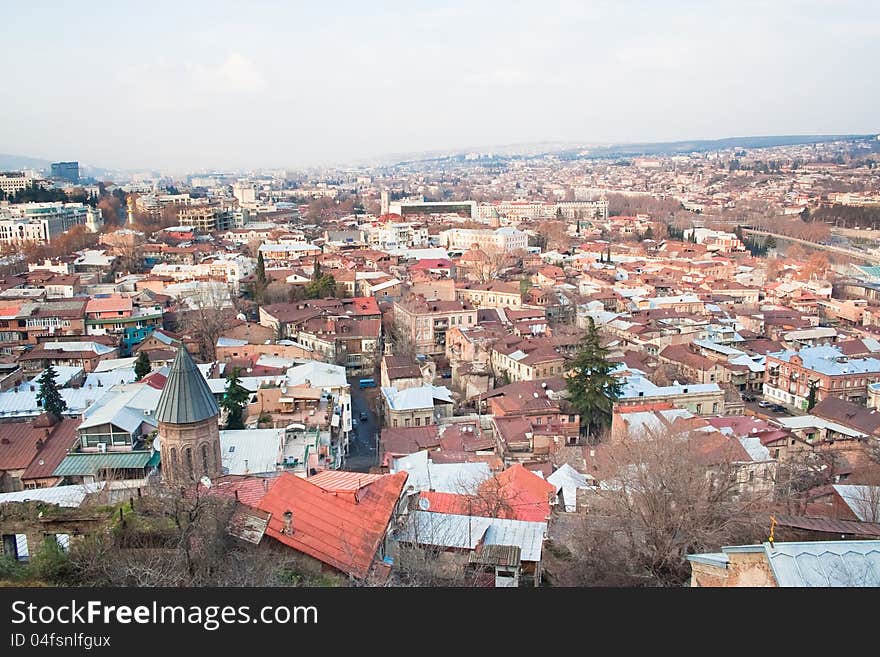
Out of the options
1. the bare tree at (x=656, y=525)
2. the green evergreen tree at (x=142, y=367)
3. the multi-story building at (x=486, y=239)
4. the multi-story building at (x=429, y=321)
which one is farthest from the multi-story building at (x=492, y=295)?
the bare tree at (x=656, y=525)

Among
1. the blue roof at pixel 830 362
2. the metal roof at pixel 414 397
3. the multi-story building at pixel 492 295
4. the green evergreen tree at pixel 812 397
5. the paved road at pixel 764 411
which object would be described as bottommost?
the paved road at pixel 764 411

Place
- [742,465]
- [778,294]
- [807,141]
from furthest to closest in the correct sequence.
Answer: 1. [807,141]
2. [778,294]
3. [742,465]

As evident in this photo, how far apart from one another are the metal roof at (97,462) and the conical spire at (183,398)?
6.78 feet

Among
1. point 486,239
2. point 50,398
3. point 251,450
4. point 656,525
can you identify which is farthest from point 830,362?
point 486,239

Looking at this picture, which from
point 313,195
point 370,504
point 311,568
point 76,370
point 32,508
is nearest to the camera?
point 311,568

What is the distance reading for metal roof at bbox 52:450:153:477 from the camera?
30.8 feet

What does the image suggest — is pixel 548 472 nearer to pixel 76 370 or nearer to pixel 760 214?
pixel 76 370

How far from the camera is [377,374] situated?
57.3 feet

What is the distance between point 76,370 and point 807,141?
415 ft

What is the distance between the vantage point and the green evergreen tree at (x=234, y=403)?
11492 millimetres

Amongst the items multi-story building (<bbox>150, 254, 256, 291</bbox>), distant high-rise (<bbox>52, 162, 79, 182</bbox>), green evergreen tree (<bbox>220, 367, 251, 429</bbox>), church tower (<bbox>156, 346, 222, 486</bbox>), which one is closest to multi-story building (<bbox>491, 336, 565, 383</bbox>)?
green evergreen tree (<bbox>220, 367, 251, 429</bbox>)

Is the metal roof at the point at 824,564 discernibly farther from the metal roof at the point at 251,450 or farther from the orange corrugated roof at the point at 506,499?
the metal roof at the point at 251,450

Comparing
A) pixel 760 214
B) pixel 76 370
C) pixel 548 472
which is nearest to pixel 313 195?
pixel 760 214

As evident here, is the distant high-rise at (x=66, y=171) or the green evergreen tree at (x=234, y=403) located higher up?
the distant high-rise at (x=66, y=171)
